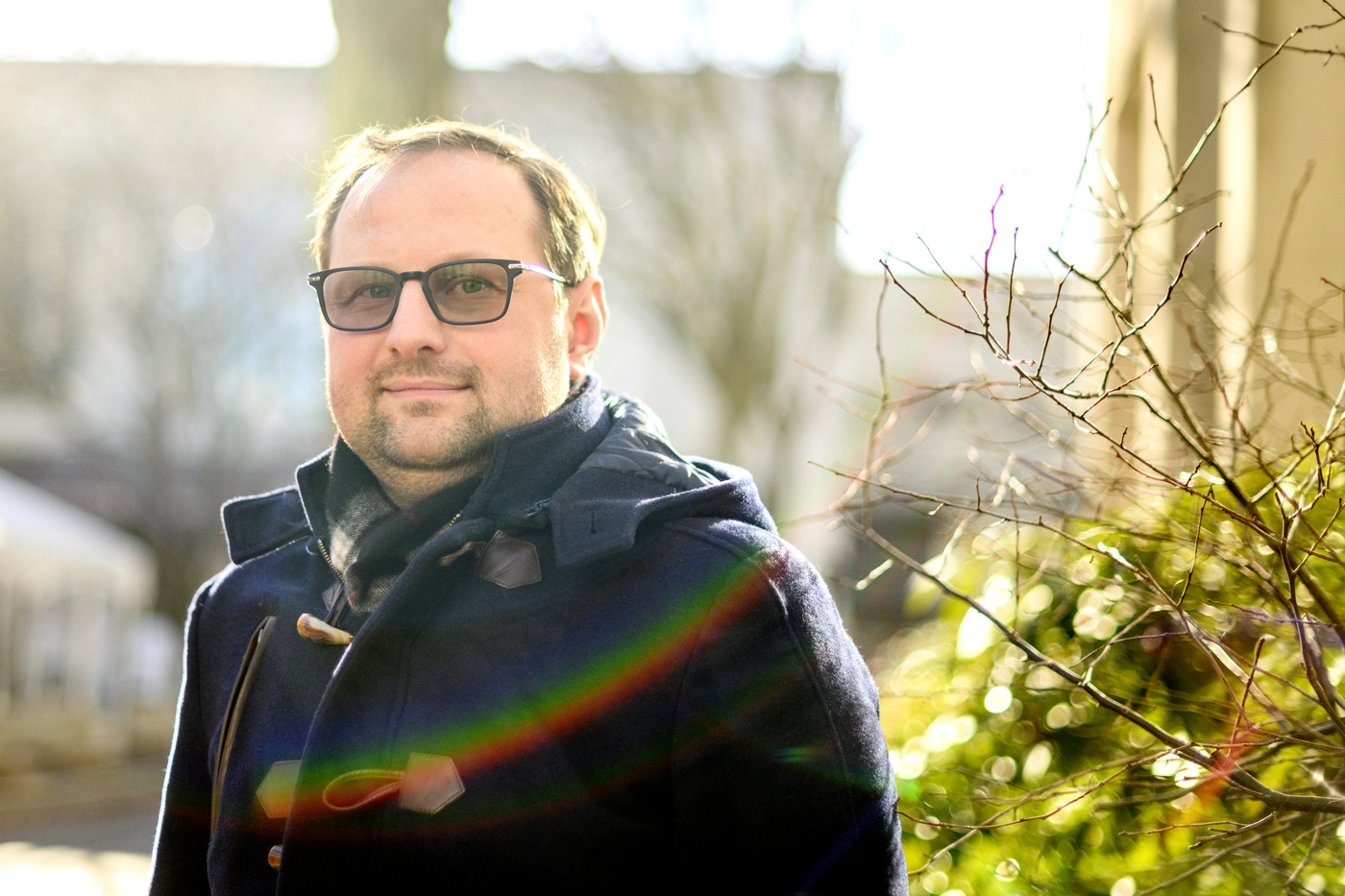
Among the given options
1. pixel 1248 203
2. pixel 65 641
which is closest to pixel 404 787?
pixel 1248 203

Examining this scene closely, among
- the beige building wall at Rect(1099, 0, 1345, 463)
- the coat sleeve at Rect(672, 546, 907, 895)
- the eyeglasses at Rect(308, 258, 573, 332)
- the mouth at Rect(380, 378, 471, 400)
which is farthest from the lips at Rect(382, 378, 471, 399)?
the beige building wall at Rect(1099, 0, 1345, 463)

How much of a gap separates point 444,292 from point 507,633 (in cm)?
57

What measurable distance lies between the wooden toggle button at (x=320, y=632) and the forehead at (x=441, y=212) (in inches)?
23.4

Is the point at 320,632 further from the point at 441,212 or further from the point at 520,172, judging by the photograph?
the point at 520,172

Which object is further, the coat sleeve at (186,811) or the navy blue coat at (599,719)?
the coat sleeve at (186,811)

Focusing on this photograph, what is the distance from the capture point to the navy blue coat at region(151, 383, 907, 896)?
150cm

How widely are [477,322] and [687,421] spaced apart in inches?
746

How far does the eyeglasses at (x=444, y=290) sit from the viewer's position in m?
1.84

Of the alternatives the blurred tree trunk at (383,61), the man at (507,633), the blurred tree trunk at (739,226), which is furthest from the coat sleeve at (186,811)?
the blurred tree trunk at (739,226)

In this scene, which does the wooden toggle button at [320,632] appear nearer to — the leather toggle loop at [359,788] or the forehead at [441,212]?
the leather toggle loop at [359,788]

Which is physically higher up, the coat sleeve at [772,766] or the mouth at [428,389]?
the mouth at [428,389]

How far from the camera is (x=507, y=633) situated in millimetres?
1653

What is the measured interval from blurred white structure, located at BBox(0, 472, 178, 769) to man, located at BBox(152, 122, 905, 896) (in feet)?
35.3

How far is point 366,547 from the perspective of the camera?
6.05 feet
